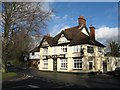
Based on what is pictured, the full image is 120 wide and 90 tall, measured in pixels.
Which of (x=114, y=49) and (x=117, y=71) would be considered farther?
(x=114, y=49)

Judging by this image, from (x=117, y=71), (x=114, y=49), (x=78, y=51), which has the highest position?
(x=114, y=49)

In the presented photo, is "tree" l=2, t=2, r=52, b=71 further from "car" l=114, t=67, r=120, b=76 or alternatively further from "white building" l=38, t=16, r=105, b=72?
"car" l=114, t=67, r=120, b=76

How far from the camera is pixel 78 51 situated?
20.9m

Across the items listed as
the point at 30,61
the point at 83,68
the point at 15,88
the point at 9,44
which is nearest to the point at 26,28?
the point at 9,44

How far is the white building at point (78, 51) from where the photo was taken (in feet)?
51.6

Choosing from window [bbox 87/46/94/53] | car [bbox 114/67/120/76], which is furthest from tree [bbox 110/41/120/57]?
window [bbox 87/46/94/53]

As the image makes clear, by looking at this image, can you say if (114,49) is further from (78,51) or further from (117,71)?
(78,51)

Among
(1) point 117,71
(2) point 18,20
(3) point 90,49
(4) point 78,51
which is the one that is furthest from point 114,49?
(2) point 18,20

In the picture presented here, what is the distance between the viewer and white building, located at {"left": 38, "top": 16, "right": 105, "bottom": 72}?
1573 centimetres

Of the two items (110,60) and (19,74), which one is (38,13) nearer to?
(19,74)

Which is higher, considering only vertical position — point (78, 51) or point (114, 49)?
point (114, 49)

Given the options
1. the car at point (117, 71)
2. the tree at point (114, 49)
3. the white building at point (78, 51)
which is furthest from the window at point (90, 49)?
the car at point (117, 71)

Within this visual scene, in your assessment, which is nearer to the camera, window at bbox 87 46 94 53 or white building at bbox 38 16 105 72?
white building at bbox 38 16 105 72

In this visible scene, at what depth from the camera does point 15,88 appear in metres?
10.6
